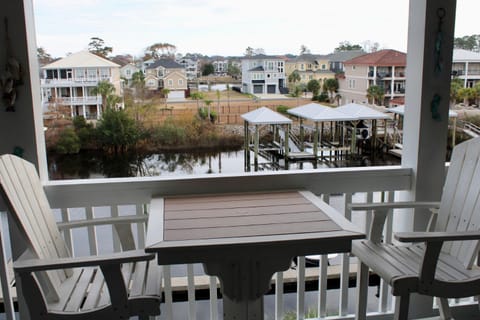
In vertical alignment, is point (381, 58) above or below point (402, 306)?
above

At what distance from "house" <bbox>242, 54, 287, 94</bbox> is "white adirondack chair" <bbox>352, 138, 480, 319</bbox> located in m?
0.84

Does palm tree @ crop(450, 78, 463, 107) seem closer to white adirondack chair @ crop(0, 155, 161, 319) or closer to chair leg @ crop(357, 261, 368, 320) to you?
chair leg @ crop(357, 261, 368, 320)

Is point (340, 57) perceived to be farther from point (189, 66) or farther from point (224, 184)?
point (224, 184)

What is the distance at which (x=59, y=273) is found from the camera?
80.1 inches

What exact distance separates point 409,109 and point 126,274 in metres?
1.73

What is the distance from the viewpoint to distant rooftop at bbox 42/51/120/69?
243 cm

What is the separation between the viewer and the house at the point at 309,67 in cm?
265

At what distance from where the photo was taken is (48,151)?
248 centimetres

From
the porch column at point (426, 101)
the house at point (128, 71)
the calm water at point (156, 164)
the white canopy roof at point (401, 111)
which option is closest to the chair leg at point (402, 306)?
the porch column at point (426, 101)

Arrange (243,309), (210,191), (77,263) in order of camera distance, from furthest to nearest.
Answer: (210,191) → (243,309) → (77,263)

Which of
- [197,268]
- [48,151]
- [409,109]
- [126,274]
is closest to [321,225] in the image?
[126,274]

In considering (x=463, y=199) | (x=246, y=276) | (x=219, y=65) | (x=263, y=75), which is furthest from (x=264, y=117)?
(x=463, y=199)

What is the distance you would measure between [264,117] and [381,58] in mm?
775

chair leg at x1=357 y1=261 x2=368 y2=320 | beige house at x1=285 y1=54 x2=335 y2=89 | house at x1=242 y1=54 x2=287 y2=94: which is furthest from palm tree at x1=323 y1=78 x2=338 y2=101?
chair leg at x1=357 y1=261 x2=368 y2=320
